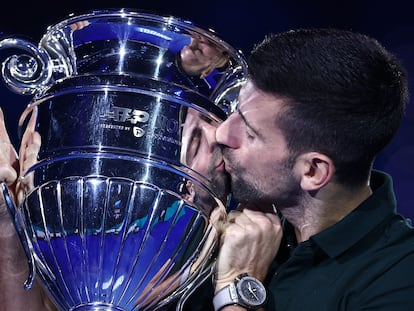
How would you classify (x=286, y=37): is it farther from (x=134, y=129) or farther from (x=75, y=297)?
(x=75, y=297)

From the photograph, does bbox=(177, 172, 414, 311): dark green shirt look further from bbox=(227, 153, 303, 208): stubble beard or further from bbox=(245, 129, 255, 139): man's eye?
bbox=(245, 129, 255, 139): man's eye

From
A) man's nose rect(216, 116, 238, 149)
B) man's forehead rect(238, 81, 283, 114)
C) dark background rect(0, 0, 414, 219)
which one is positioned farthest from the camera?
dark background rect(0, 0, 414, 219)

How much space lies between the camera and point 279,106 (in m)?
1.11

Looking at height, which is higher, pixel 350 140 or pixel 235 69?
pixel 235 69

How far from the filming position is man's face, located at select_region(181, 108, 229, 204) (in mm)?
901

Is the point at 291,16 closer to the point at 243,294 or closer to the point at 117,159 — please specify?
the point at 243,294

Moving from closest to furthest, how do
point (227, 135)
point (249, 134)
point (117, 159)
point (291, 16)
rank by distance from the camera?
point (117, 159), point (227, 135), point (249, 134), point (291, 16)

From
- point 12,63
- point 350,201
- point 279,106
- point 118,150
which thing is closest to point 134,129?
point 118,150

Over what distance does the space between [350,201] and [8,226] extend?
53 centimetres

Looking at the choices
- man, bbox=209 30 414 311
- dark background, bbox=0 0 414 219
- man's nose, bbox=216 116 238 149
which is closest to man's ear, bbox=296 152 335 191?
man, bbox=209 30 414 311

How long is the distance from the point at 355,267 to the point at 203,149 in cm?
33

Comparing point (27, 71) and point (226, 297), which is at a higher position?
point (27, 71)

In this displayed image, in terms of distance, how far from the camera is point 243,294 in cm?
106

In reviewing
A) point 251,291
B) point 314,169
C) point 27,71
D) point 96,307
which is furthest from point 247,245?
point 27,71
